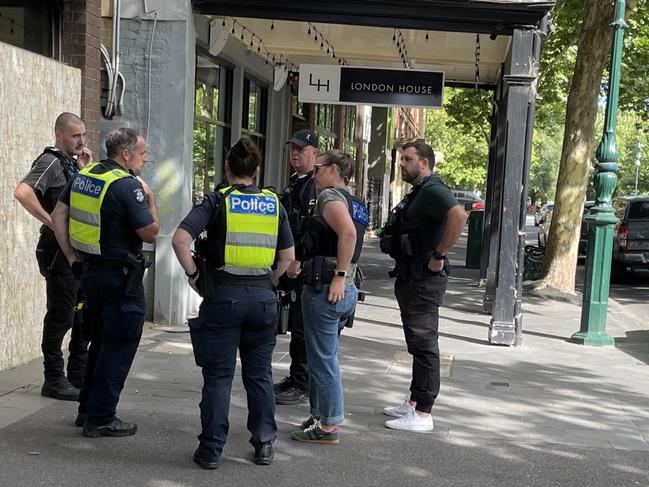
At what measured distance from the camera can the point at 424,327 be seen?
5.77 metres

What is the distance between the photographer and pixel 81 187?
5.06m

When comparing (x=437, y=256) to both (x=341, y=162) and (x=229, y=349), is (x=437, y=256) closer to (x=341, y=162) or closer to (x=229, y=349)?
(x=341, y=162)

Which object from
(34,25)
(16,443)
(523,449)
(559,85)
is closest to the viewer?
(16,443)

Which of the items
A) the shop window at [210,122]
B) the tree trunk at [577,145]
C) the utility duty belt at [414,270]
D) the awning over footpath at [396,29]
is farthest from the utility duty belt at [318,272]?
the tree trunk at [577,145]

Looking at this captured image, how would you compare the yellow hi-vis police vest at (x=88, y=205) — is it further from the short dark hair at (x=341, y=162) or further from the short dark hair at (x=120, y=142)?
the short dark hair at (x=341, y=162)

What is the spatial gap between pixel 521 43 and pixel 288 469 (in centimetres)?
564

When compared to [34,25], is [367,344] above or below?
below

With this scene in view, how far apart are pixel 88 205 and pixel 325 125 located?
49.8 ft

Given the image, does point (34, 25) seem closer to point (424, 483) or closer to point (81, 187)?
point (81, 187)

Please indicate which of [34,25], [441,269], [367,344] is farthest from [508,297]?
[34,25]

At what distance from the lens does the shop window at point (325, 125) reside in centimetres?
1889

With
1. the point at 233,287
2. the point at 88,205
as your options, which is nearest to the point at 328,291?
the point at 233,287

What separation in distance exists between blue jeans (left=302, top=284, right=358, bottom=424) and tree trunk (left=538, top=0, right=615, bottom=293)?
30.4 feet

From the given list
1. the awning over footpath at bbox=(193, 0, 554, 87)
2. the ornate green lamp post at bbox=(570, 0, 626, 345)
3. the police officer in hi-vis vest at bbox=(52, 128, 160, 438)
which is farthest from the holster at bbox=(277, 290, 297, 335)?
the ornate green lamp post at bbox=(570, 0, 626, 345)
